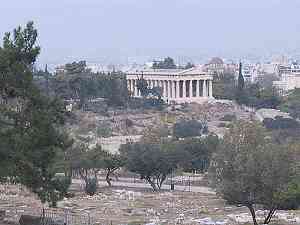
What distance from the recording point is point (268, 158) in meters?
27.0

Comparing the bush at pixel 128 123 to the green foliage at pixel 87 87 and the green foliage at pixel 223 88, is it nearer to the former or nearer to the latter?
the green foliage at pixel 87 87

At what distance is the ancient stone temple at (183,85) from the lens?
108m

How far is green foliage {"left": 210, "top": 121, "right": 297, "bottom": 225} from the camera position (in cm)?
2670

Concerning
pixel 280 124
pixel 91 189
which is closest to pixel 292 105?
pixel 280 124

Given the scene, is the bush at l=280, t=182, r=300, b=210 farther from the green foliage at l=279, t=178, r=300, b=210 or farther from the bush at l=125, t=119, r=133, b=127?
the bush at l=125, t=119, r=133, b=127

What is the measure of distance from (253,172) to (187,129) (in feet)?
164

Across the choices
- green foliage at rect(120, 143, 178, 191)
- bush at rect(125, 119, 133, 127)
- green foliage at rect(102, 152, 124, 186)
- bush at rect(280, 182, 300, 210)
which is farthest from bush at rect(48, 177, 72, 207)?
bush at rect(125, 119, 133, 127)

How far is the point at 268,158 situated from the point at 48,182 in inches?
311

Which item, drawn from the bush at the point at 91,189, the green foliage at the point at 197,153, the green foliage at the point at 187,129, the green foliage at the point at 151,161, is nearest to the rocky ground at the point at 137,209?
the bush at the point at 91,189

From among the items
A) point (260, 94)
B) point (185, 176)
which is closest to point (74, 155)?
point (185, 176)

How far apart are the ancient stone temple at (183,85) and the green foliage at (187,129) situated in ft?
88.9

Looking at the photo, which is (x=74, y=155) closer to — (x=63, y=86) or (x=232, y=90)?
(x=63, y=86)

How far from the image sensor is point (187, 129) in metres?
76.5

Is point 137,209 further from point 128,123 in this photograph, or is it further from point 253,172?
point 128,123
